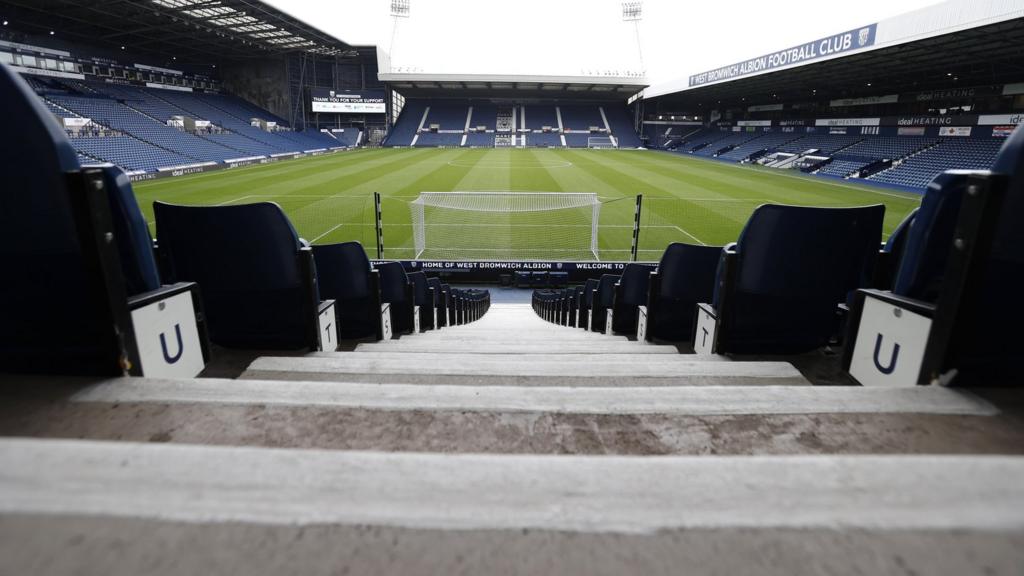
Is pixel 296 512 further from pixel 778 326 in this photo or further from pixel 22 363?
pixel 778 326

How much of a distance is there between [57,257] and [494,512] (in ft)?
5.36

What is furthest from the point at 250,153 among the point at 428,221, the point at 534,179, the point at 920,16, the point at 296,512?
the point at 296,512

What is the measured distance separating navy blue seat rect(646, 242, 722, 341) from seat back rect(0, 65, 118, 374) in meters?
3.45

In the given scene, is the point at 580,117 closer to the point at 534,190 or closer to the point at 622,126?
the point at 622,126

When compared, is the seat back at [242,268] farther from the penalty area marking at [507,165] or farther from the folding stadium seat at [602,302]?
the penalty area marking at [507,165]

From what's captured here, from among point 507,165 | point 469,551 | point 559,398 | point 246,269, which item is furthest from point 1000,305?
point 507,165

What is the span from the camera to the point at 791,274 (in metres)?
2.66

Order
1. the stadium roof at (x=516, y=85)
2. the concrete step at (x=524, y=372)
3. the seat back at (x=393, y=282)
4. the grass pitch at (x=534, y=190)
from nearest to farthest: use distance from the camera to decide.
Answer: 1. the concrete step at (x=524, y=372)
2. the seat back at (x=393, y=282)
3. the grass pitch at (x=534, y=190)
4. the stadium roof at (x=516, y=85)

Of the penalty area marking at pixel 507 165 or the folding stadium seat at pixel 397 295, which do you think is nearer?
the folding stadium seat at pixel 397 295

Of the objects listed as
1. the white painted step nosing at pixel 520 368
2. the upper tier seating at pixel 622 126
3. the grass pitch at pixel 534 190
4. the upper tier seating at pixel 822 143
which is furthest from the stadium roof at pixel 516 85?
the white painted step nosing at pixel 520 368

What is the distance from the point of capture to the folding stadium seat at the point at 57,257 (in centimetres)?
147

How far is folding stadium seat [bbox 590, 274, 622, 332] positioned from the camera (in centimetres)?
754

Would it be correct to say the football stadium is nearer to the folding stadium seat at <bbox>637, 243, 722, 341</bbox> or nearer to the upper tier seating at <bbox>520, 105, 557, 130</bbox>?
the folding stadium seat at <bbox>637, 243, 722, 341</bbox>

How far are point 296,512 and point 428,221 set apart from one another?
1534 centimetres
